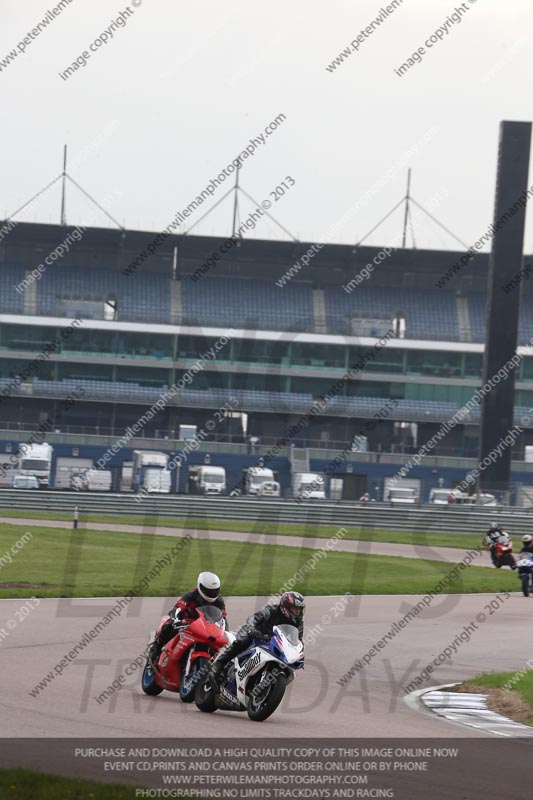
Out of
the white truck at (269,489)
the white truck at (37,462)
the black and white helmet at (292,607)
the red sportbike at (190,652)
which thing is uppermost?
the white truck at (37,462)

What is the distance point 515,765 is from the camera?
9.64 meters

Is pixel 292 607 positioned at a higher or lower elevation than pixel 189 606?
higher

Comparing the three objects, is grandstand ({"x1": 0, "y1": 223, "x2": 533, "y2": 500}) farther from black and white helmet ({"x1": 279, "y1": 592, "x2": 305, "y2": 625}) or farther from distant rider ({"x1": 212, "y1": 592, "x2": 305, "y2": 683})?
black and white helmet ({"x1": 279, "y1": 592, "x2": 305, "y2": 625})

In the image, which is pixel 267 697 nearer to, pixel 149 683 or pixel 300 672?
pixel 149 683

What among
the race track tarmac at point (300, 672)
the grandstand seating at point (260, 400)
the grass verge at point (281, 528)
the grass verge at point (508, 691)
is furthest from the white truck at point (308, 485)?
the grass verge at point (508, 691)

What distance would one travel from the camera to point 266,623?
1137 cm

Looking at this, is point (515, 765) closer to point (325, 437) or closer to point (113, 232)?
point (325, 437)

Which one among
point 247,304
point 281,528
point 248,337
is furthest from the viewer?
point 247,304

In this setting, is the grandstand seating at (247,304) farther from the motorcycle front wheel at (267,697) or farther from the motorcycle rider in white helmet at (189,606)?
the motorcycle front wheel at (267,697)

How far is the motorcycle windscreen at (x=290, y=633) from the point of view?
11.0 meters

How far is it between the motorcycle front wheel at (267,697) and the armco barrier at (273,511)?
114 feet

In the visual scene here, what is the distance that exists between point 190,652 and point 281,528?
1315 inches

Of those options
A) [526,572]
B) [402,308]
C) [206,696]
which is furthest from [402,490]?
[206,696]

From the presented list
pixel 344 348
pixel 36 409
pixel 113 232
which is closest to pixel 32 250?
pixel 113 232
